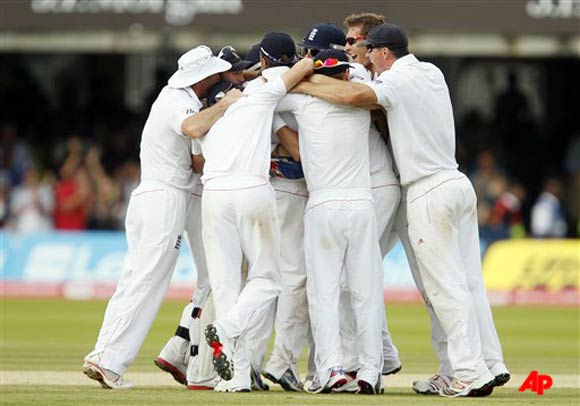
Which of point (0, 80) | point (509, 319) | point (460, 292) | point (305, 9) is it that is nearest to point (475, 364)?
point (460, 292)

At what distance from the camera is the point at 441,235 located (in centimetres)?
966

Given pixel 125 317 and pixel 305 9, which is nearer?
pixel 125 317

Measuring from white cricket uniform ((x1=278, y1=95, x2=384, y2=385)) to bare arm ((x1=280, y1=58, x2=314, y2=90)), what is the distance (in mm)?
169

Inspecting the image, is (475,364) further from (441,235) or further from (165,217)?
(165,217)

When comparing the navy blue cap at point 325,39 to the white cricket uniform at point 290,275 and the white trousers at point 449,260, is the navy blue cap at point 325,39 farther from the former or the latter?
the white trousers at point 449,260

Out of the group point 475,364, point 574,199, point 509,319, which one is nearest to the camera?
point 475,364

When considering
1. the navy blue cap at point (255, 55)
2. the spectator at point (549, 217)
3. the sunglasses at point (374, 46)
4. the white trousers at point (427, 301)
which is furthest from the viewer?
the spectator at point (549, 217)

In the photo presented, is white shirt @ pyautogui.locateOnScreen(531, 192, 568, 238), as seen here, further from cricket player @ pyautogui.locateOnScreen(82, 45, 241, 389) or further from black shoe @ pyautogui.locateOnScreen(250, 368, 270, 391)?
cricket player @ pyautogui.locateOnScreen(82, 45, 241, 389)

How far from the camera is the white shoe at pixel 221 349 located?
9102mm

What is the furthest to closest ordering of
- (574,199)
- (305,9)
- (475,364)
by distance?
1. (574,199)
2. (305,9)
3. (475,364)

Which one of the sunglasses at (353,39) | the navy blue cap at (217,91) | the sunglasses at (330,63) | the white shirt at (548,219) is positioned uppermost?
the sunglasses at (353,39)

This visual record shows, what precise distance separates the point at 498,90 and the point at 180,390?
17315mm

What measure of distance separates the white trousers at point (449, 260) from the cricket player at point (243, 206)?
0.96 metres

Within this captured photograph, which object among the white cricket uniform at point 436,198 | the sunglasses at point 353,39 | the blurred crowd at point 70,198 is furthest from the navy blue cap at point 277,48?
the blurred crowd at point 70,198
